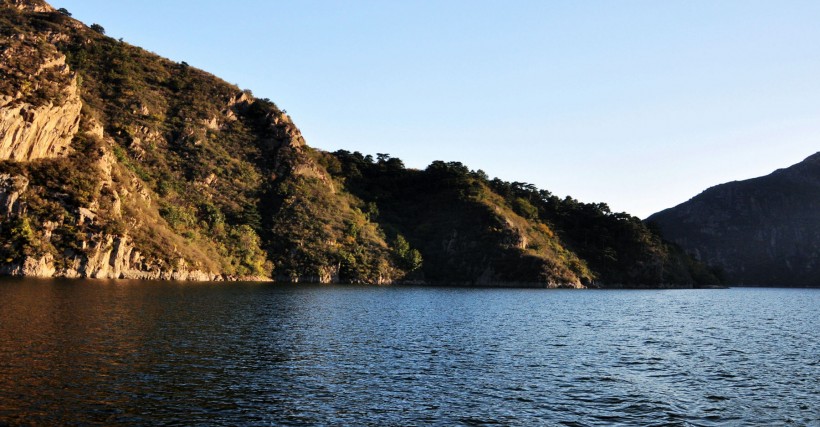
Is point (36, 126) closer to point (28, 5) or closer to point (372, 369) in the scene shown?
point (28, 5)

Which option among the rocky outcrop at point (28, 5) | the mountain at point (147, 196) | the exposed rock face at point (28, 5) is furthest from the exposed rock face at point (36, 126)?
the exposed rock face at point (28, 5)

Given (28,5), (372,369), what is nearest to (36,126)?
(28,5)

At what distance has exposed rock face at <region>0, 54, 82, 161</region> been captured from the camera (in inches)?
4343

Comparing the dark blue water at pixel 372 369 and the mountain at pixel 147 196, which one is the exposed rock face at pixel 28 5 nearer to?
the mountain at pixel 147 196

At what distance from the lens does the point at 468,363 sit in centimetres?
4069

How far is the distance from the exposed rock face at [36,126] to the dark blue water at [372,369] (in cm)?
5843

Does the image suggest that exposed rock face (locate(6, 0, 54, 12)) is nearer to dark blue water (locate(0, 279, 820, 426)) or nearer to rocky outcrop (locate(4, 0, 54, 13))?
rocky outcrop (locate(4, 0, 54, 13))

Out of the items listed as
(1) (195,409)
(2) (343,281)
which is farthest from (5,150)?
(1) (195,409)

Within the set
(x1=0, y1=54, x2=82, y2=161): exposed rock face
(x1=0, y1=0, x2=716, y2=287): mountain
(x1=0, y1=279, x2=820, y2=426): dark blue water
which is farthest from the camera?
(x1=0, y1=54, x2=82, y2=161): exposed rock face

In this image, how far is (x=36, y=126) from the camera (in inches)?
4540

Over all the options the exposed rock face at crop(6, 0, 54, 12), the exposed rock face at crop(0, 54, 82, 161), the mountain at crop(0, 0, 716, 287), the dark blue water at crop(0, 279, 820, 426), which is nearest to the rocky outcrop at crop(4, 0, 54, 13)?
the exposed rock face at crop(6, 0, 54, 12)

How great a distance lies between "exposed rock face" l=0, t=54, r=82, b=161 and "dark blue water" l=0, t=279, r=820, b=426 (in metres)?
58.4

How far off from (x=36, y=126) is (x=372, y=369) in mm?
114677

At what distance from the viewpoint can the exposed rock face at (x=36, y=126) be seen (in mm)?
110312
